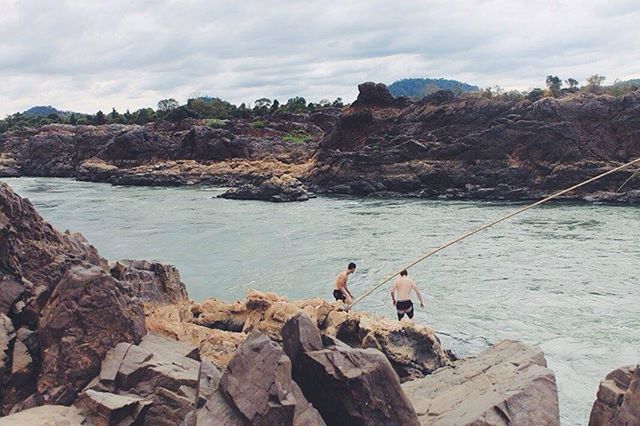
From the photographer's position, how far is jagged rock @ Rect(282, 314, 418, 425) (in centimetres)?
541

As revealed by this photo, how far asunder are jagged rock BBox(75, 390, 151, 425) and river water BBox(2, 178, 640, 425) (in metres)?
5.68

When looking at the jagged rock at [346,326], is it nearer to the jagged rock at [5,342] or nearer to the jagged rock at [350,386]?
the jagged rock at [5,342]

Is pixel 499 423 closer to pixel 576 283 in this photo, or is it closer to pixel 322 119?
pixel 576 283

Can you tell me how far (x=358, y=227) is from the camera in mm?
25406

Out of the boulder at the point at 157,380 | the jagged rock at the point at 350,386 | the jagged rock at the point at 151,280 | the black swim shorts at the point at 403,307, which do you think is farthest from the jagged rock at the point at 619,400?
the jagged rock at the point at 151,280

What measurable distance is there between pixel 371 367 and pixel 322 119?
64.2 metres

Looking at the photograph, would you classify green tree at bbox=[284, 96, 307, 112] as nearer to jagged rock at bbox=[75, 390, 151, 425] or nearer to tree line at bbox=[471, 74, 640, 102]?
tree line at bbox=[471, 74, 640, 102]

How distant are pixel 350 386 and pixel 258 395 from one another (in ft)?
2.98

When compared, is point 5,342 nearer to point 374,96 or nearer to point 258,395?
point 258,395

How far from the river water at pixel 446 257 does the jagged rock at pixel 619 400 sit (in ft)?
8.28

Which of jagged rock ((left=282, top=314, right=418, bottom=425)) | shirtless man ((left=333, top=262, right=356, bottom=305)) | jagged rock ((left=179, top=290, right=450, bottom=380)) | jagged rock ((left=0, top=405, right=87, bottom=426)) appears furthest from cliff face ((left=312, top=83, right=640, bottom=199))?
jagged rock ((left=0, top=405, right=87, bottom=426))

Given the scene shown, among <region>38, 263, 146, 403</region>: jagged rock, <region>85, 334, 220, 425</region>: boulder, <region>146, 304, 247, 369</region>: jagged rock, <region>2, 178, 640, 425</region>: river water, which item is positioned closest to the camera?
<region>85, 334, 220, 425</region>: boulder

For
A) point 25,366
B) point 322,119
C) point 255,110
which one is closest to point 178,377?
point 25,366

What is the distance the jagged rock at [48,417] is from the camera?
5.29m
